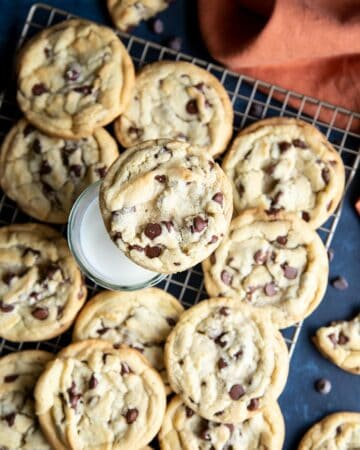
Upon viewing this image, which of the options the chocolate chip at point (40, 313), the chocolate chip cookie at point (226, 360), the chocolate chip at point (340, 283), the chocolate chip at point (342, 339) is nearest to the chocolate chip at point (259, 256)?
the chocolate chip cookie at point (226, 360)

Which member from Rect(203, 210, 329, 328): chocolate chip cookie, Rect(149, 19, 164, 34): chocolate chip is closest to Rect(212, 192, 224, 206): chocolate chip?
Rect(203, 210, 329, 328): chocolate chip cookie

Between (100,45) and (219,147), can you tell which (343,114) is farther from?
(100,45)

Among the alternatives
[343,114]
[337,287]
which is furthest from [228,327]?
[343,114]

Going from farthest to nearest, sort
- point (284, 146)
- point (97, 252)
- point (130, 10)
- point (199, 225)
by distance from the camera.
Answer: point (130, 10)
point (284, 146)
point (97, 252)
point (199, 225)

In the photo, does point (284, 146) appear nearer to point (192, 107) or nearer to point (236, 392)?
point (192, 107)

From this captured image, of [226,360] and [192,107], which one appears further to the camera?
[192,107]

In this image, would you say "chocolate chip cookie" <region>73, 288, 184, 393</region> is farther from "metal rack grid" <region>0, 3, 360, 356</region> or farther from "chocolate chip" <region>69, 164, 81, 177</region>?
"chocolate chip" <region>69, 164, 81, 177</region>

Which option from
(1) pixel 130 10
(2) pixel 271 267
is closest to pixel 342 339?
(2) pixel 271 267
